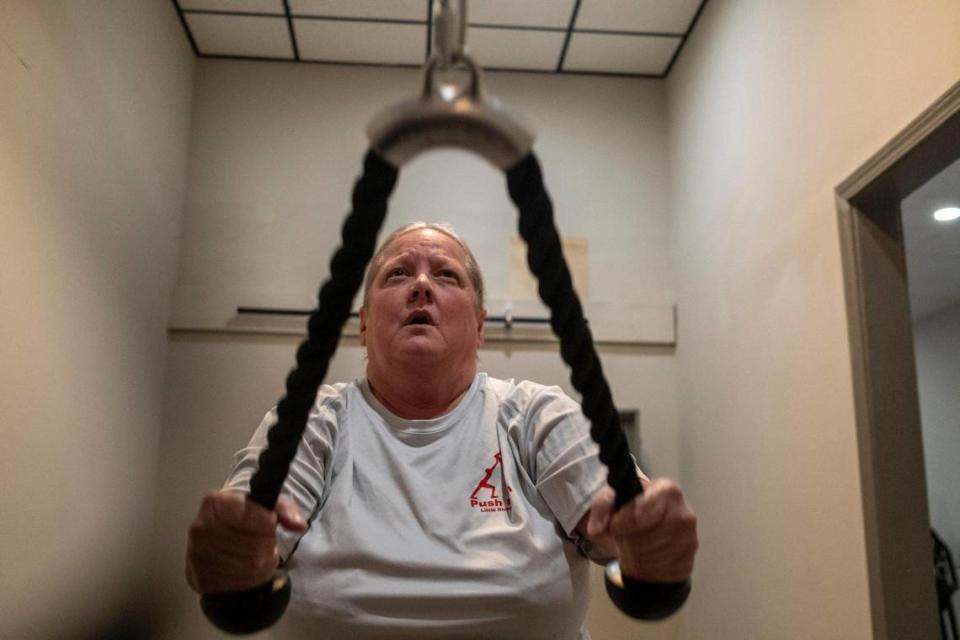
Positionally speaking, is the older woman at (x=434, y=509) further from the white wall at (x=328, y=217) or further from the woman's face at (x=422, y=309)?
the white wall at (x=328, y=217)

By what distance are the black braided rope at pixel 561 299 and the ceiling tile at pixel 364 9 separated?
2.57 metres

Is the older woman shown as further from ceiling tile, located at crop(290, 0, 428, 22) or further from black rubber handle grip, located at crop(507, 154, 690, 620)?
ceiling tile, located at crop(290, 0, 428, 22)

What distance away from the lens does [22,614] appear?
1720 millimetres

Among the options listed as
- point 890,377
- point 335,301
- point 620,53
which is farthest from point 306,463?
point 620,53

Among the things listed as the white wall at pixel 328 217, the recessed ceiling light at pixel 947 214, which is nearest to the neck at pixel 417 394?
the white wall at pixel 328 217

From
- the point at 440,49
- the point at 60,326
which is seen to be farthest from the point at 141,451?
the point at 440,49

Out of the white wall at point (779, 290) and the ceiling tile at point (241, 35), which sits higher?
the ceiling tile at point (241, 35)

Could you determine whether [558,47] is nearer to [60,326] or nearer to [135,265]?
[135,265]

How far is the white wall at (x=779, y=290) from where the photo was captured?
64.4 inches

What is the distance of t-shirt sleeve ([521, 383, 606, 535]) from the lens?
2.85 ft

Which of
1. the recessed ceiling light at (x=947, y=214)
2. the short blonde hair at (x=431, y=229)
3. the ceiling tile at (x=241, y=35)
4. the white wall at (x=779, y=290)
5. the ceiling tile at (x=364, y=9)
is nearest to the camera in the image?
the short blonde hair at (x=431, y=229)

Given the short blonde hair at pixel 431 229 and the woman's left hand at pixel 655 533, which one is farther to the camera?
the short blonde hair at pixel 431 229

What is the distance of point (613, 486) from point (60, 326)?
1743mm

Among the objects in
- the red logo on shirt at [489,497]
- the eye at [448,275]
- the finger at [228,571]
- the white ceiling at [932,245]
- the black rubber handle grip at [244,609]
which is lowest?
the black rubber handle grip at [244,609]
